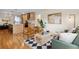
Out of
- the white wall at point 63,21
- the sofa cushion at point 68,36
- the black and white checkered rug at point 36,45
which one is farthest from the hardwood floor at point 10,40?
the sofa cushion at point 68,36

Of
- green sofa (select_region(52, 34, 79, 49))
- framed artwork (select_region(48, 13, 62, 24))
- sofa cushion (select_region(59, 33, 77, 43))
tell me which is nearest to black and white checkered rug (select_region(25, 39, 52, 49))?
green sofa (select_region(52, 34, 79, 49))

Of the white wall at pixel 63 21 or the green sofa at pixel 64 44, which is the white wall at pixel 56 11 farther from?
the green sofa at pixel 64 44

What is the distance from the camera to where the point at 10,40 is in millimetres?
2248

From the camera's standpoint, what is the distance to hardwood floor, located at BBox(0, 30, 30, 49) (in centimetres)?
225

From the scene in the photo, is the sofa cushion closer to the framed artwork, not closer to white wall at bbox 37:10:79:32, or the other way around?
white wall at bbox 37:10:79:32

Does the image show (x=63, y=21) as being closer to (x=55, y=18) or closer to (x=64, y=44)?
(x=55, y=18)

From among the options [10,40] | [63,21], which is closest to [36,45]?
[10,40]

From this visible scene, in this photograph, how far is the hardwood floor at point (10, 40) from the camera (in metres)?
2.25

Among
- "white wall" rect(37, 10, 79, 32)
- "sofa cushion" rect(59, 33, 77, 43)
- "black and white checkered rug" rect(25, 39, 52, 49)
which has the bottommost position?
"black and white checkered rug" rect(25, 39, 52, 49)

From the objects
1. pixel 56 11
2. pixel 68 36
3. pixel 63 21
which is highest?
pixel 56 11
